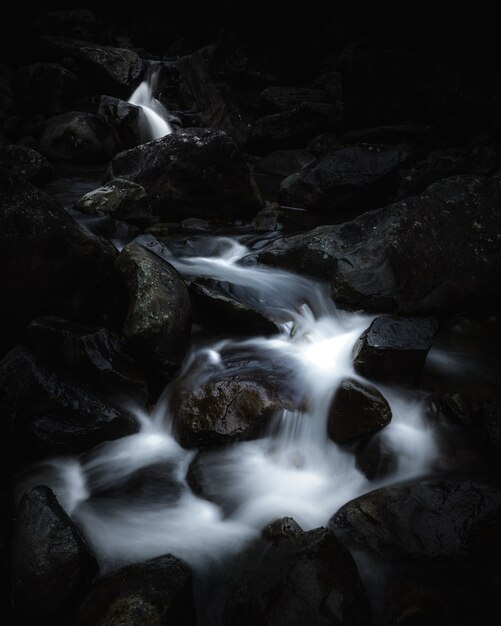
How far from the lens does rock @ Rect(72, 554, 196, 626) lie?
83.8 inches

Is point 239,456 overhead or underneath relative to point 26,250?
underneath

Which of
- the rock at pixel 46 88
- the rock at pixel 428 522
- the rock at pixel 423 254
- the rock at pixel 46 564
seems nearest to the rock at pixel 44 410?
the rock at pixel 46 564

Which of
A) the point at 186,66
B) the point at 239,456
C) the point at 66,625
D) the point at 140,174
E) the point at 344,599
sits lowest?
the point at 239,456

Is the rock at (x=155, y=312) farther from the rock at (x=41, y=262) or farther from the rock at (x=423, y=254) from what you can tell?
the rock at (x=423, y=254)

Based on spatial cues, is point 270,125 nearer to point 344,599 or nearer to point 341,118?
point 341,118

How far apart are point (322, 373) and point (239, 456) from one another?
1.10 m

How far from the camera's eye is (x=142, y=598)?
7.13 ft

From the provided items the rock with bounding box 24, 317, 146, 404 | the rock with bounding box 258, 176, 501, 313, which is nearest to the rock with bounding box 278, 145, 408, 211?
the rock with bounding box 258, 176, 501, 313

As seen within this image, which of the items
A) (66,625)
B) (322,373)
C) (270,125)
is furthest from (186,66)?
(66,625)

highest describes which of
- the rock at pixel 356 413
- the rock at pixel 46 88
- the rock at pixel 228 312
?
the rock at pixel 46 88

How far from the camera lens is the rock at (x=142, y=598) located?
2.13m

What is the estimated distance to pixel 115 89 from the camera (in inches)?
542

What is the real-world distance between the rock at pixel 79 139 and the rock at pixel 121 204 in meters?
4.42

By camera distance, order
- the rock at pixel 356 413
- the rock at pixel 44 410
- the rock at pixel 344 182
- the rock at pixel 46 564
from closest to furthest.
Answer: the rock at pixel 46 564, the rock at pixel 44 410, the rock at pixel 356 413, the rock at pixel 344 182
